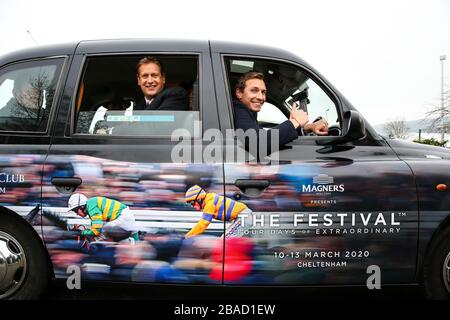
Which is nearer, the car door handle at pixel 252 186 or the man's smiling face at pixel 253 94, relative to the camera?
the car door handle at pixel 252 186

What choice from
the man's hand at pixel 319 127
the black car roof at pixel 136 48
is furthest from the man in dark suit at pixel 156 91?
the man's hand at pixel 319 127

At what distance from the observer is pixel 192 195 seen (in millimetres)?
2650

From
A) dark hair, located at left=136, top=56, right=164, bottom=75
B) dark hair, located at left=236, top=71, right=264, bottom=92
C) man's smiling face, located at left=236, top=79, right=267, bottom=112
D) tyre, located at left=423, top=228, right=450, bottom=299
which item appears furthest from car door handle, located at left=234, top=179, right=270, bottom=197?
tyre, located at left=423, top=228, right=450, bottom=299

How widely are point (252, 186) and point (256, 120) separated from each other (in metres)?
0.59

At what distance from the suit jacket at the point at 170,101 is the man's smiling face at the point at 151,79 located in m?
0.06

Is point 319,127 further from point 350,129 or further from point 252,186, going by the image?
point 252,186

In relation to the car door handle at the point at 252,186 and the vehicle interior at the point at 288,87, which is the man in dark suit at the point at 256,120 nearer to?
the vehicle interior at the point at 288,87

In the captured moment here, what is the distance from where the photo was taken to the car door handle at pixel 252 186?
2670 millimetres

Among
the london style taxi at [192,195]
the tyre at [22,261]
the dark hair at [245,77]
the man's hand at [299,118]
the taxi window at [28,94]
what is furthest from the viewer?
the dark hair at [245,77]

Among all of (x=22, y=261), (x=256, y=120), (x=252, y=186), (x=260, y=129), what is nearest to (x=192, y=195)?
(x=252, y=186)

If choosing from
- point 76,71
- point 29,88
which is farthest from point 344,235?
point 29,88

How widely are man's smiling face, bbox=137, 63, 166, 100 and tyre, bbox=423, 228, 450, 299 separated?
6.92 feet
